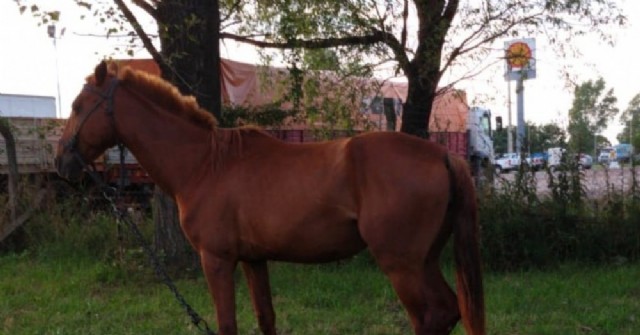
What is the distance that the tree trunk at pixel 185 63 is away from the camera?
7.50m

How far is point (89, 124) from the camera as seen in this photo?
4562 millimetres

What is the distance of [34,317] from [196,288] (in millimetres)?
1580

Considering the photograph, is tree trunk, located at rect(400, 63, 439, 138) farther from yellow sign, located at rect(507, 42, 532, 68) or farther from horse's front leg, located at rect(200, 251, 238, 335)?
horse's front leg, located at rect(200, 251, 238, 335)

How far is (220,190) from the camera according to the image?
4434 millimetres

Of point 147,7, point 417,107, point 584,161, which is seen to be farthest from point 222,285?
point 417,107

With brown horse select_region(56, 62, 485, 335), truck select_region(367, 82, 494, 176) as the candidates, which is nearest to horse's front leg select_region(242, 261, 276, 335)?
brown horse select_region(56, 62, 485, 335)

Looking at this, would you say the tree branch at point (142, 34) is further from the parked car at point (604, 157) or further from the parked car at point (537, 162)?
the parked car at point (604, 157)

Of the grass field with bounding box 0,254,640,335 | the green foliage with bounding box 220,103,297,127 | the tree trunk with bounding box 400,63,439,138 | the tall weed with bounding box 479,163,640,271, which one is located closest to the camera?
the grass field with bounding box 0,254,640,335

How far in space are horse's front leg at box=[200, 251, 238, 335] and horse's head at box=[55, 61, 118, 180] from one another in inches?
40.4

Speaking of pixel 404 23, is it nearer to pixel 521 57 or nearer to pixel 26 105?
pixel 521 57

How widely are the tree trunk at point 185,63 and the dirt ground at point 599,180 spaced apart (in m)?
3.62

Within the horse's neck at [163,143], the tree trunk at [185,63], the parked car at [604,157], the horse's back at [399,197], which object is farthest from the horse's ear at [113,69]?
the parked car at [604,157]

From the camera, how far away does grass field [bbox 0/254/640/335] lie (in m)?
5.88

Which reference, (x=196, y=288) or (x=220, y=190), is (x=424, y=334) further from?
(x=196, y=288)
